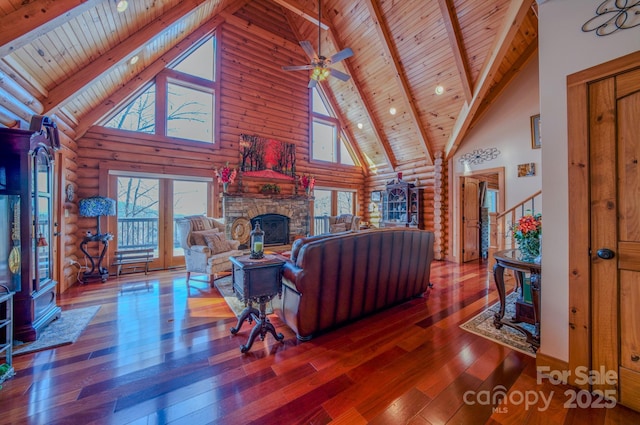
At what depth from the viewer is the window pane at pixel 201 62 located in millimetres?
5445

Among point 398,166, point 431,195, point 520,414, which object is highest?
point 398,166

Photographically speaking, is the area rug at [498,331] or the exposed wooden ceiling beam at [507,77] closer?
the area rug at [498,331]

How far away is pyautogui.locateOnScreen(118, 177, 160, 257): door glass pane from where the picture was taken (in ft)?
15.9

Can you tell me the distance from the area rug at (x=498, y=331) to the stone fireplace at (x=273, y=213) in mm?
4533

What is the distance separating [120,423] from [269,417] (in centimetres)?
87

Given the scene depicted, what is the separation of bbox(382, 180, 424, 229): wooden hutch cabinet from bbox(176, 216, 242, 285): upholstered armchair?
458 centimetres

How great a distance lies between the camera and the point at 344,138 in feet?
26.7

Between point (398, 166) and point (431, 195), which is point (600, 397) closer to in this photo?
point (431, 195)

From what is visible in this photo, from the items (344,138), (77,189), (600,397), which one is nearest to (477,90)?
(344,138)

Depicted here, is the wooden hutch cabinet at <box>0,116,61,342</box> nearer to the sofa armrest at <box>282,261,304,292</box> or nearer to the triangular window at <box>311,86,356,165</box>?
the sofa armrest at <box>282,261,304,292</box>

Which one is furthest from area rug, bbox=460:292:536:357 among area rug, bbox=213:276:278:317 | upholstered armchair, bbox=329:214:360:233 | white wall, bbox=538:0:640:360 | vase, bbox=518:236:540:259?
upholstered armchair, bbox=329:214:360:233

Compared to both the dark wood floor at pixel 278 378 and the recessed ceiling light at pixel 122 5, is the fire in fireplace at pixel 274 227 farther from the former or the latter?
the recessed ceiling light at pixel 122 5

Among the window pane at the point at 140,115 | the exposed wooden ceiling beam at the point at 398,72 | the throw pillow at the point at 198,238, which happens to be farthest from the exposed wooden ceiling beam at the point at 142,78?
the exposed wooden ceiling beam at the point at 398,72

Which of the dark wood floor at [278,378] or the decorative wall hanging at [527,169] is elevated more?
the decorative wall hanging at [527,169]
